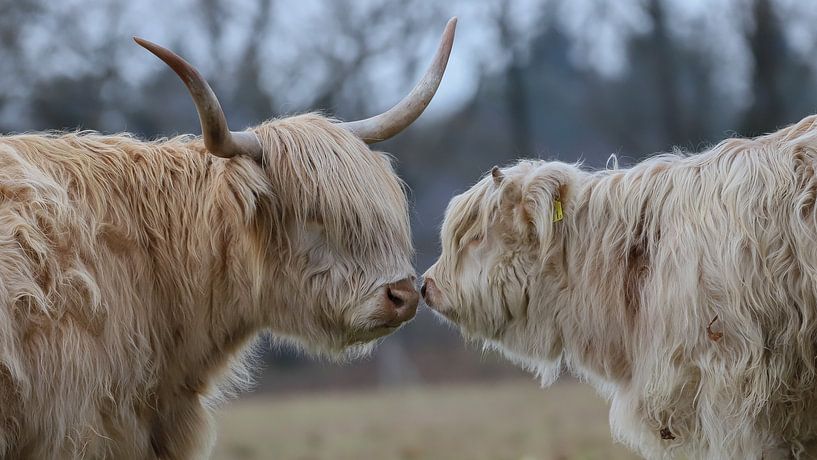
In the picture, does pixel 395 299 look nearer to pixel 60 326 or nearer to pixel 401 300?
pixel 401 300

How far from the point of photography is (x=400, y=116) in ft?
17.1

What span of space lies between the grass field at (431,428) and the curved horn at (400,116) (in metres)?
3.41

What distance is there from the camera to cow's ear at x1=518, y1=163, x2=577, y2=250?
502 cm

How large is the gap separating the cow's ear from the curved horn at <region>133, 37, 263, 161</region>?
4.27 ft

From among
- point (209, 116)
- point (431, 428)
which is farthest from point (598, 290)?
point (431, 428)

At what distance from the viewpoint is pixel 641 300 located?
185 inches

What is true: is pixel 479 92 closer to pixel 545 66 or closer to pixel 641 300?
pixel 545 66

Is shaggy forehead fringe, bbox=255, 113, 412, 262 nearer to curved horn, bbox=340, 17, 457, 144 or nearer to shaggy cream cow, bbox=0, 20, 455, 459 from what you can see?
shaggy cream cow, bbox=0, 20, 455, 459

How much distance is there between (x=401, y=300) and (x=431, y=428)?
22.5 feet

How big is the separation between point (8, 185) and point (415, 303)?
1.81 metres

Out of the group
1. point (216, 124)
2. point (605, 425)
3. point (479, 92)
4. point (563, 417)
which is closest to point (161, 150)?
point (216, 124)

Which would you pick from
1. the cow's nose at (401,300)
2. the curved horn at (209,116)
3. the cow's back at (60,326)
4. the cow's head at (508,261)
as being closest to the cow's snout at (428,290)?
the cow's head at (508,261)

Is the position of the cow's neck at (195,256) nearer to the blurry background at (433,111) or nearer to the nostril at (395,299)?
the nostril at (395,299)

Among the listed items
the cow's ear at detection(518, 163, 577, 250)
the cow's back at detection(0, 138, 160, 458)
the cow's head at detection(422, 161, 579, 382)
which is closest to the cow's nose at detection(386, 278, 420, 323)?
the cow's head at detection(422, 161, 579, 382)
